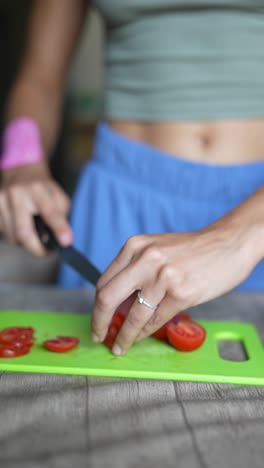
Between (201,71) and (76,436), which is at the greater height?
(201,71)

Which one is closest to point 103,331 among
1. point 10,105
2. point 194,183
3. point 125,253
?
point 125,253

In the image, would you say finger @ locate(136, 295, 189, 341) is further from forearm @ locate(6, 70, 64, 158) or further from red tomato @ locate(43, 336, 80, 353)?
forearm @ locate(6, 70, 64, 158)

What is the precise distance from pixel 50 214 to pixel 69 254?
0.12 meters

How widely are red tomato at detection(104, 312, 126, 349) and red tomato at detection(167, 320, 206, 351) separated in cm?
6

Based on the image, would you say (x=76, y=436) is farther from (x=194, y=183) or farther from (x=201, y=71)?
(x=201, y=71)

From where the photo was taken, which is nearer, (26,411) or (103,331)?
(26,411)

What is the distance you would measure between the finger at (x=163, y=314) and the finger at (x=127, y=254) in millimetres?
63

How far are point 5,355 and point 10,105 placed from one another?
27.9 inches

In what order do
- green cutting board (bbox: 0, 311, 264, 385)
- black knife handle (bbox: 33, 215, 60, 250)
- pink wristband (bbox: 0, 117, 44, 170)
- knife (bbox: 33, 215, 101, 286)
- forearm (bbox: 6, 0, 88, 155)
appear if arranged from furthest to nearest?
forearm (bbox: 6, 0, 88, 155) → pink wristband (bbox: 0, 117, 44, 170) → black knife handle (bbox: 33, 215, 60, 250) → knife (bbox: 33, 215, 101, 286) → green cutting board (bbox: 0, 311, 264, 385)

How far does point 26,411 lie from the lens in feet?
2.09

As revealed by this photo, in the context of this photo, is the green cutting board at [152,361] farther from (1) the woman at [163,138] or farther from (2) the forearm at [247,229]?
(1) the woman at [163,138]

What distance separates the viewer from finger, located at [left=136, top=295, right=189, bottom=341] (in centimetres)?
76

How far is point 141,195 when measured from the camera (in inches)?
46.8

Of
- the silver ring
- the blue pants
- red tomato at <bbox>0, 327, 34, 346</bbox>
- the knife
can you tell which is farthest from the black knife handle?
the silver ring
